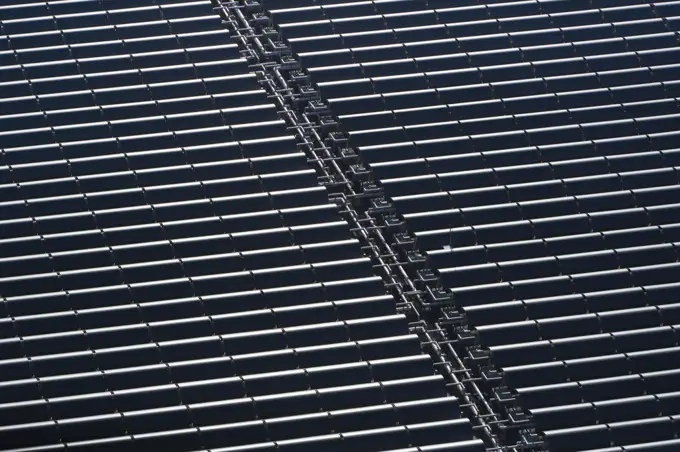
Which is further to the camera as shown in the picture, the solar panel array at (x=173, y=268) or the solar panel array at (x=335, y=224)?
the solar panel array at (x=335, y=224)

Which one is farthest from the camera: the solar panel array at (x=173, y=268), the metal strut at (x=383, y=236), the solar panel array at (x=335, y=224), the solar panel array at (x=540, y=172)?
the solar panel array at (x=540, y=172)

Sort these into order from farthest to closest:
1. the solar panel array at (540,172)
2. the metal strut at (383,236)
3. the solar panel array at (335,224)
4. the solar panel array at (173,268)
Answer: the solar panel array at (540,172) < the metal strut at (383,236) < the solar panel array at (335,224) < the solar panel array at (173,268)

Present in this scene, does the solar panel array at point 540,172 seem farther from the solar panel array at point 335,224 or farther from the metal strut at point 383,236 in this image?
the metal strut at point 383,236

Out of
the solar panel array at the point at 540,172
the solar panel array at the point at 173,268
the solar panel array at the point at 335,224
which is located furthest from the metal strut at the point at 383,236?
the solar panel array at the point at 173,268

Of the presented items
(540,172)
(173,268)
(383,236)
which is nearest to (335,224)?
(383,236)

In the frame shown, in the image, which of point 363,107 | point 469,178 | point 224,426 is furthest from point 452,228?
point 224,426

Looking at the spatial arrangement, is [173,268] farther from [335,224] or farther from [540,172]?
[540,172]

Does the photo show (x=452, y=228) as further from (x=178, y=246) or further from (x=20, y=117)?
(x=20, y=117)
